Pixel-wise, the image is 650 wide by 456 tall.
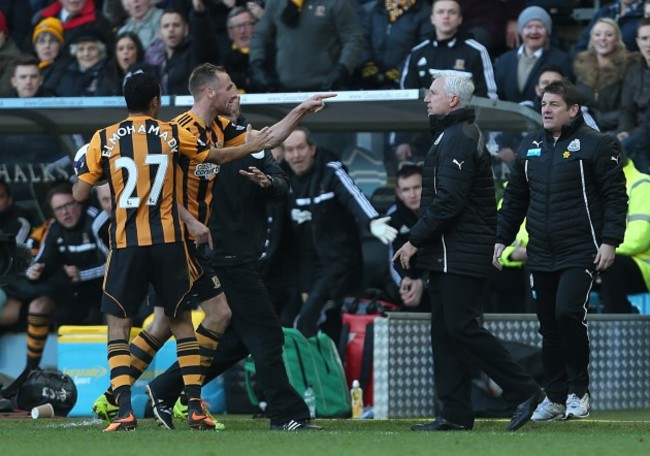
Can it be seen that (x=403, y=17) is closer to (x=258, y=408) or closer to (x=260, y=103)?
(x=260, y=103)

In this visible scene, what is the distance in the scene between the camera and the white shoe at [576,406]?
959cm

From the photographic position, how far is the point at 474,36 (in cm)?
1397

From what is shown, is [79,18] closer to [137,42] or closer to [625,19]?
[137,42]

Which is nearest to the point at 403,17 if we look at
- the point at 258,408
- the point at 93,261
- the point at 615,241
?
the point at 93,261

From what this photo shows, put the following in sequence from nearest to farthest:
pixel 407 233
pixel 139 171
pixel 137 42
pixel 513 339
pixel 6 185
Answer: pixel 139 171
pixel 513 339
pixel 407 233
pixel 6 185
pixel 137 42

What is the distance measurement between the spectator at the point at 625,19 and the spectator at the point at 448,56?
109 cm

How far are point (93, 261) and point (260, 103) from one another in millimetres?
2281

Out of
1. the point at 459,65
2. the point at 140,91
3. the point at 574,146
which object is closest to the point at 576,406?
the point at 574,146

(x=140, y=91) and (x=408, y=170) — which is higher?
(x=140, y=91)

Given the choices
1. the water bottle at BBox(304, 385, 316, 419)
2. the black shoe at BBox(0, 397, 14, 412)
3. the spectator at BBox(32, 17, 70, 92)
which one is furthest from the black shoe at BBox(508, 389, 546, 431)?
the spectator at BBox(32, 17, 70, 92)

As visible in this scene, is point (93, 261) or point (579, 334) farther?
point (93, 261)

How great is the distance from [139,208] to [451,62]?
5.41 meters

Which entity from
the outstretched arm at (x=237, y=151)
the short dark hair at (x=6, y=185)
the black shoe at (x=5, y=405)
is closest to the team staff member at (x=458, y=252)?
the outstretched arm at (x=237, y=151)

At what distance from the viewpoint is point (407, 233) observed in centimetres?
1234
